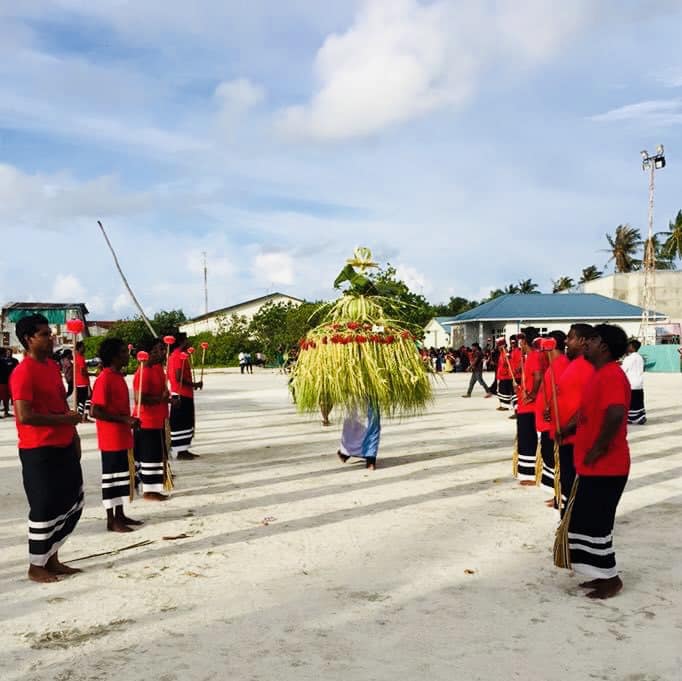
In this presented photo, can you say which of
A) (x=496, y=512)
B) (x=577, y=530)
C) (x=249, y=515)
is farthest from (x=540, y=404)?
(x=249, y=515)

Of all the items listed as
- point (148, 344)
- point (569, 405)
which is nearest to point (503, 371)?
point (569, 405)

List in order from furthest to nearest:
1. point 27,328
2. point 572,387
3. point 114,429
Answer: point 114,429 → point 572,387 → point 27,328

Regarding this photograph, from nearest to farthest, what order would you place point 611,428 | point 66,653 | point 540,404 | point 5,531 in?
point 66,653
point 611,428
point 5,531
point 540,404

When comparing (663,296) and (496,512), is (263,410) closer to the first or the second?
(496,512)

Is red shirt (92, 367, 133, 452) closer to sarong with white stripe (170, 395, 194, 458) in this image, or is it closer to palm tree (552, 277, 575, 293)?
sarong with white stripe (170, 395, 194, 458)

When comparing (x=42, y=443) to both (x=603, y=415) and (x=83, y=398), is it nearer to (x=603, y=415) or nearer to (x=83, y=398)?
(x=603, y=415)

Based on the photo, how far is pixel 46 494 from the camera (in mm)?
4715

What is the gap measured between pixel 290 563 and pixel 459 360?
30214mm

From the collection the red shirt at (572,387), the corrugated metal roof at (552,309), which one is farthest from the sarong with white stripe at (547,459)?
the corrugated metal roof at (552,309)

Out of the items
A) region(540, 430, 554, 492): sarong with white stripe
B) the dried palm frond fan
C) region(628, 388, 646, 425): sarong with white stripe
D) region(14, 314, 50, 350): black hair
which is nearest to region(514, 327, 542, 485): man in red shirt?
region(540, 430, 554, 492): sarong with white stripe

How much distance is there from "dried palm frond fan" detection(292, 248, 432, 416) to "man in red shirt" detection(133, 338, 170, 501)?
65.1 inches

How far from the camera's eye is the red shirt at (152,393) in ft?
23.1

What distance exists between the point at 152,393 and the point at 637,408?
914cm

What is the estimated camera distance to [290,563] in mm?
5133
